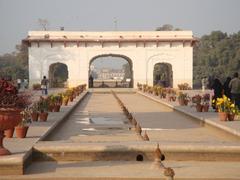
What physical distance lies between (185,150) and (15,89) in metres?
2.84

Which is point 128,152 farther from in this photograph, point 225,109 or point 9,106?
point 225,109

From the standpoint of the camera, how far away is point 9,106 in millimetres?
Result: 7953

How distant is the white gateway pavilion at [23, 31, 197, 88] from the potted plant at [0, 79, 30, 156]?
35.9 m

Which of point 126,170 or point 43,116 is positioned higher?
point 43,116

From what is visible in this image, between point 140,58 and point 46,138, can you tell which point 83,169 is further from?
point 140,58

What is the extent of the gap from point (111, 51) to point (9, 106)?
1438 inches

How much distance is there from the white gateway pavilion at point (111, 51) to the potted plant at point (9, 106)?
3590cm

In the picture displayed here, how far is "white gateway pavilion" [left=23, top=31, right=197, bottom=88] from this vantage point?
44.1 metres

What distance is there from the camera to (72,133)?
13.2 metres

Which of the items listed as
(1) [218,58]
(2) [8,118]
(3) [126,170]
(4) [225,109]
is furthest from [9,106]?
(1) [218,58]

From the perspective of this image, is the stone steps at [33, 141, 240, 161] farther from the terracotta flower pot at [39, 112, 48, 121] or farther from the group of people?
the group of people

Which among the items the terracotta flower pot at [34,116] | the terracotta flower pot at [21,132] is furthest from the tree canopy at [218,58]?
the terracotta flower pot at [21,132]

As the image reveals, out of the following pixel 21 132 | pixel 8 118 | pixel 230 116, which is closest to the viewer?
pixel 8 118

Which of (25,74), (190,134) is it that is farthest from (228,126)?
(25,74)
